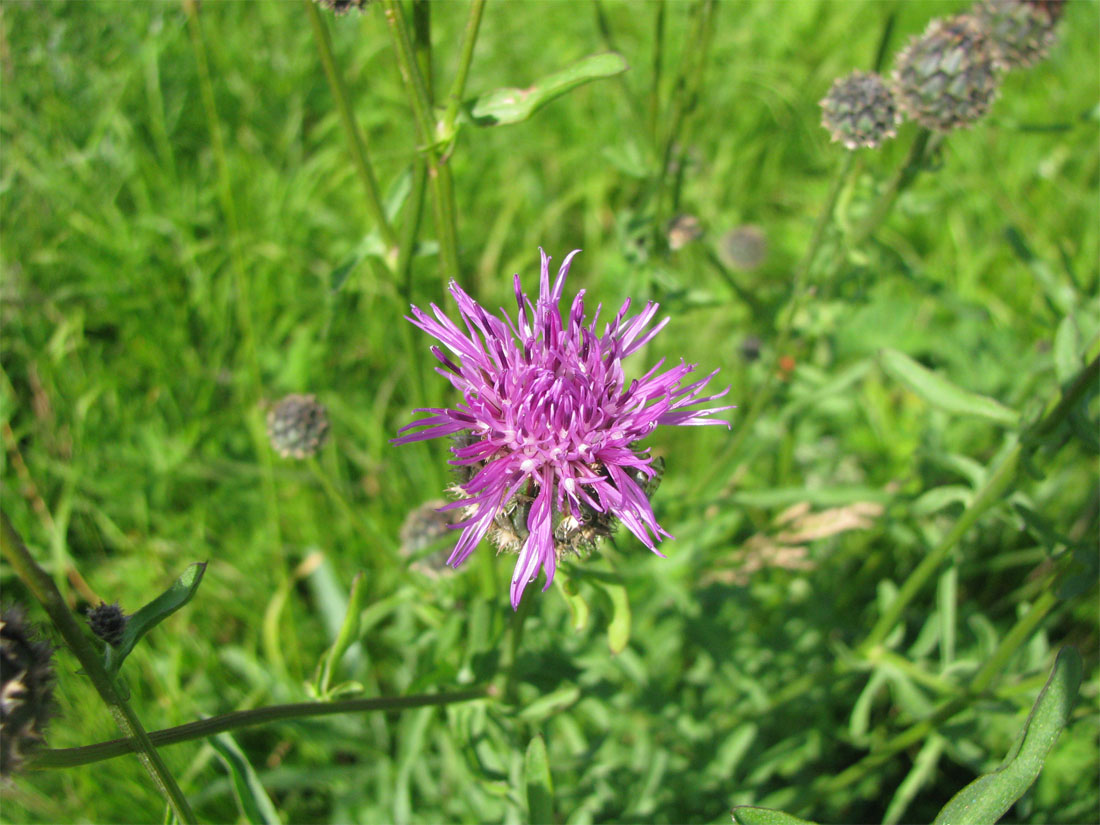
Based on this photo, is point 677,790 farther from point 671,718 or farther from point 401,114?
point 401,114

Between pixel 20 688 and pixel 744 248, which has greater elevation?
pixel 20 688

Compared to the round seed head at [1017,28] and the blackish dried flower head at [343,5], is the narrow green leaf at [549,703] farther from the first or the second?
the round seed head at [1017,28]

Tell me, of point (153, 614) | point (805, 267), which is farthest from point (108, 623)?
point (805, 267)

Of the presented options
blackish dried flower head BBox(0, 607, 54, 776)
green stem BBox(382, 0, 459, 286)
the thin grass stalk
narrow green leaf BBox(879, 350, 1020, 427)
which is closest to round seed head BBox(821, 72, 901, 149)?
the thin grass stalk

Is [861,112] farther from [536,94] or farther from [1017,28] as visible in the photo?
[536,94]

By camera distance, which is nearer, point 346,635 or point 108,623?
point 108,623

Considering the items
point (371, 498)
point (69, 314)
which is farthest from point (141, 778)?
point (69, 314)

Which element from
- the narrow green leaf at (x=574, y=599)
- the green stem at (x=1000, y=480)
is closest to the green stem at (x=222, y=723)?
the narrow green leaf at (x=574, y=599)
